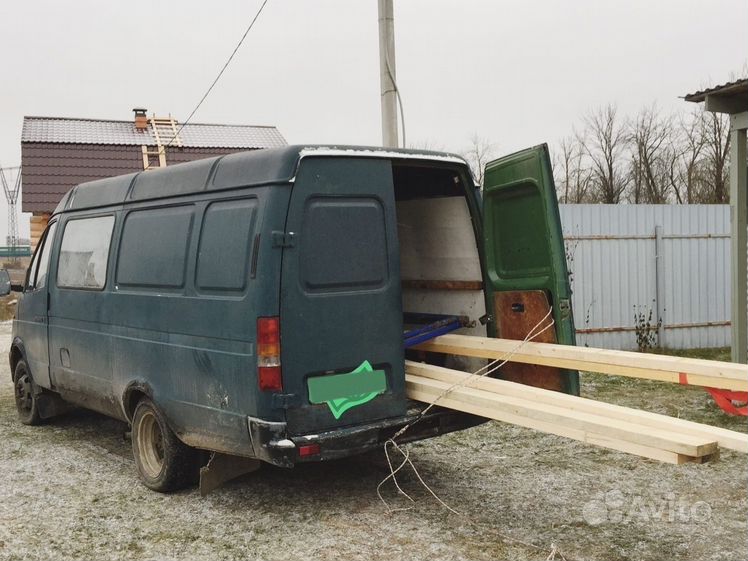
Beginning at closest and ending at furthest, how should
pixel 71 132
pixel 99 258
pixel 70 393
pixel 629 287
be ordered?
pixel 99 258, pixel 70 393, pixel 629 287, pixel 71 132

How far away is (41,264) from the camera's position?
752cm

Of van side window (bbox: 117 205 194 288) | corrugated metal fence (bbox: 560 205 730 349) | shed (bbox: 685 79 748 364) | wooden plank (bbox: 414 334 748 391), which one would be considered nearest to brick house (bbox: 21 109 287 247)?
corrugated metal fence (bbox: 560 205 730 349)

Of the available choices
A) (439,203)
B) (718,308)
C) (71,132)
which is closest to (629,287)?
(718,308)

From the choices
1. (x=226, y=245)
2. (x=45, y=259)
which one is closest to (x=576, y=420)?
(x=226, y=245)

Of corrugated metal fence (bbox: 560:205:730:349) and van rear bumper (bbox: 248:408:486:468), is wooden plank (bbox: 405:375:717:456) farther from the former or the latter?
corrugated metal fence (bbox: 560:205:730:349)

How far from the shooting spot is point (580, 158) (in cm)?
3788

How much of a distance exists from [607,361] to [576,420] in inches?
28.5

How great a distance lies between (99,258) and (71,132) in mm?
14813

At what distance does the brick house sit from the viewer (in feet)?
59.4

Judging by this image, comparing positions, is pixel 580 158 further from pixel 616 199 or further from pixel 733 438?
pixel 733 438

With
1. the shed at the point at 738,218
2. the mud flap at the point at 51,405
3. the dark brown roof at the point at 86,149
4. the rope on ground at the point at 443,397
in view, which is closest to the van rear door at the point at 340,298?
the rope on ground at the point at 443,397

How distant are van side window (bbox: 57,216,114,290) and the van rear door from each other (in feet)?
7.67

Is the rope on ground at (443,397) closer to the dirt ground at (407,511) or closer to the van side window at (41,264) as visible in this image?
the dirt ground at (407,511)

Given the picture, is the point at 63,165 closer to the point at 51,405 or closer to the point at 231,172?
the point at 51,405
